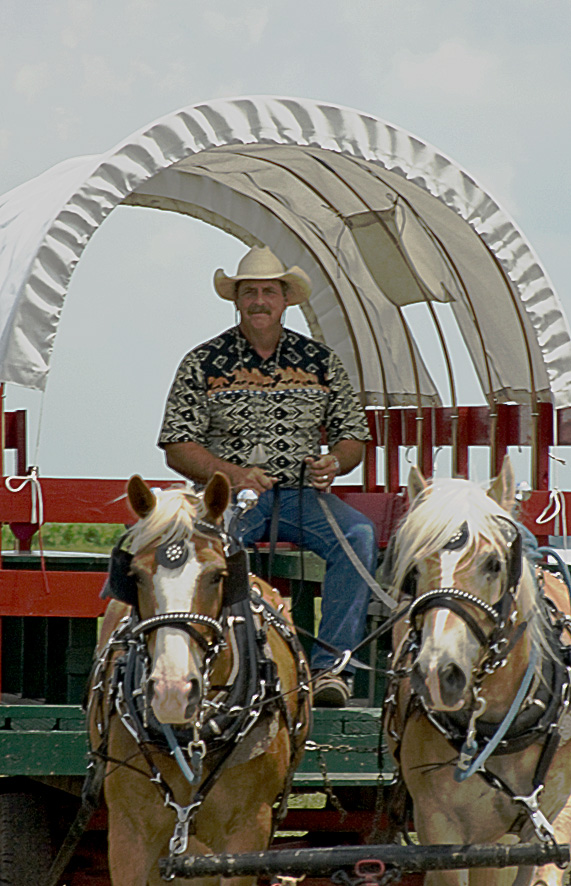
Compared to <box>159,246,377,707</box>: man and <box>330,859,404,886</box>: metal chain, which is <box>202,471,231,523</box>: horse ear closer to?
<box>330,859,404,886</box>: metal chain

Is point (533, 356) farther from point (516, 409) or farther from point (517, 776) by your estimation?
point (517, 776)

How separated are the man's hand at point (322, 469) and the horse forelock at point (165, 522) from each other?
153 centimetres

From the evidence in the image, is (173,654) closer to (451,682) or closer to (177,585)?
(177,585)

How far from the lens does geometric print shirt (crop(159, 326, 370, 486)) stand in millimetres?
5281

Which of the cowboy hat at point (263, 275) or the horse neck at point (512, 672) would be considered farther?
the cowboy hat at point (263, 275)

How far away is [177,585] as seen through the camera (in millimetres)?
3357

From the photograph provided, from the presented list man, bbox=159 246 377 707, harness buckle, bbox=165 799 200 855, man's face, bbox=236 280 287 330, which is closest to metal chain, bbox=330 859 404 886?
harness buckle, bbox=165 799 200 855

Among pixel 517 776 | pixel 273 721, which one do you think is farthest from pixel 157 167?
pixel 517 776

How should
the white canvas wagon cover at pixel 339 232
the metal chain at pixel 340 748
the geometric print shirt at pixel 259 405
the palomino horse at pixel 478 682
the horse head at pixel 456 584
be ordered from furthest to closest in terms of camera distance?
the geometric print shirt at pixel 259 405, the white canvas wagon cover at pixel 339 232, the metal chain at pixel 340 748, the palomino horse at pixel 478 682, the horse head at pixel 456 584

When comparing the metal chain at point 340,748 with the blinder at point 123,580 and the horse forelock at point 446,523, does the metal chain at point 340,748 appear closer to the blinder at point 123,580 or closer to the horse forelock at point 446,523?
the horse forelock at point 446,523

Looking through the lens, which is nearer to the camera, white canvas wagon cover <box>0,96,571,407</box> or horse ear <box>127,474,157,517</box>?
horse ear <box>127,474,157,517</box>

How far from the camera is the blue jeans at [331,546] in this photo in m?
4.82

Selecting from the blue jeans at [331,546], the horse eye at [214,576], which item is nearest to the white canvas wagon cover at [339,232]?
the blue jeans at [331,546]

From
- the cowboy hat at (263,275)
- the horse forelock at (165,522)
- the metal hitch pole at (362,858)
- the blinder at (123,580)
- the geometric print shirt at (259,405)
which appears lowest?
the metal hitch pole at (362,858)
